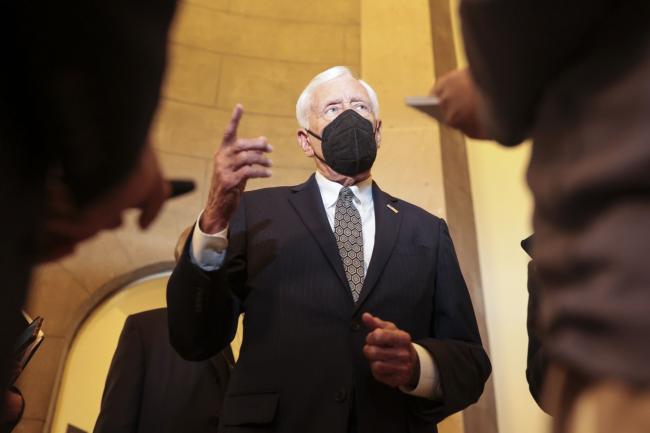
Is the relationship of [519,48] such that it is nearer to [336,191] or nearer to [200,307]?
[200,307]

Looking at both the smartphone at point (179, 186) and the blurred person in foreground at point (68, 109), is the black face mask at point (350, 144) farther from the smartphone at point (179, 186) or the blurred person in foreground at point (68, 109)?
the blurred person in foreground at point (68, 109)

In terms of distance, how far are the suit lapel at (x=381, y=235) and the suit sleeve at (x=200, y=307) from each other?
14.6 inches

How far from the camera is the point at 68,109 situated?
0.86 m

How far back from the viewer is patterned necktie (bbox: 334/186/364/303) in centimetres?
219

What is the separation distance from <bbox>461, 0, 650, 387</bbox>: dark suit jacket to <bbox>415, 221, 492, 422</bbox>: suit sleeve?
117 cm

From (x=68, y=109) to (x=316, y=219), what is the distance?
4.83ft

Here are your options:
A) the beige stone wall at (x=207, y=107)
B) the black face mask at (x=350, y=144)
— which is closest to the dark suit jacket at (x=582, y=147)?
the black face mask at (x=350, y=144)

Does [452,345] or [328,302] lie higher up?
[328,302]

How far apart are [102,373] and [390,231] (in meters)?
3.44

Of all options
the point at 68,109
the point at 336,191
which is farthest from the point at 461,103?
the point at 336,191

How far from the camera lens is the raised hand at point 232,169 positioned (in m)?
1.96

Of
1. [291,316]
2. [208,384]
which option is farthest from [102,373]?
[291,316]

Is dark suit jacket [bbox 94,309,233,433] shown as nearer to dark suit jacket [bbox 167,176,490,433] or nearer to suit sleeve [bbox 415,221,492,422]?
dark suit jacket [bbox 167,176,490,433]

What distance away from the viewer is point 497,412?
11.5ft
